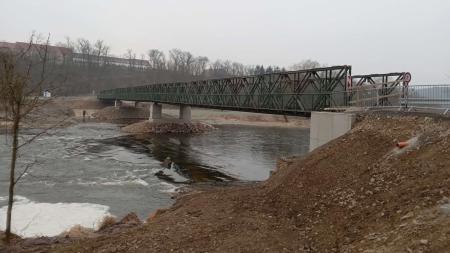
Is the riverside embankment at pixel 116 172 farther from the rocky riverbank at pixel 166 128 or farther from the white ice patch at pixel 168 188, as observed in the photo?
the rocky riverbank at pixel 166 128

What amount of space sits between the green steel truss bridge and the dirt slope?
6714 mm

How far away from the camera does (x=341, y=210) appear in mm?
10992

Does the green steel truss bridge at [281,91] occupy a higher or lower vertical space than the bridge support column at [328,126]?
higher

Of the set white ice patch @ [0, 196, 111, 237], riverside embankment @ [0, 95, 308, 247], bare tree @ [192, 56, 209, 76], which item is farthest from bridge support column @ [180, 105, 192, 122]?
bare tree @ [192, 56, 209, 76]

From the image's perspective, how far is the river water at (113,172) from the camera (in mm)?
19047

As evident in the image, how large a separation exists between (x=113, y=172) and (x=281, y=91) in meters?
12.8

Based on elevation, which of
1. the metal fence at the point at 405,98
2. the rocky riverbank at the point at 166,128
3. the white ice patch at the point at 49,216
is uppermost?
the metal fence at the point at 405,98

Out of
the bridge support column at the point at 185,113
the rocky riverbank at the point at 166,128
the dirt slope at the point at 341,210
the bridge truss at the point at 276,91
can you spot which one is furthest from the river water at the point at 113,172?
the bridge support column at the point at 185,113

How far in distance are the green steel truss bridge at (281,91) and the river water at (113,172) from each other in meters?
4.82

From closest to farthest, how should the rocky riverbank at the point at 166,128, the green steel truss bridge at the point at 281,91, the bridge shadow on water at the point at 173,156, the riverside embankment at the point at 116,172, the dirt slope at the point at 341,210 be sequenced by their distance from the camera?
the dirt slope at the point at 341,210 < the riverside embankment at the point at 116,172 < the green steel truss bridge at the point at 281,91 < the bridge shadow on water at the point at 173,156 < the rocky riverbank at the point at 166,128

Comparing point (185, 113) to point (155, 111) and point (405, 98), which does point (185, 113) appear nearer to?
point (155, 111)

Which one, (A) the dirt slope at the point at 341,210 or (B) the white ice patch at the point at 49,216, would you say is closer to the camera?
(A) the dirt slope at the point at 341,210

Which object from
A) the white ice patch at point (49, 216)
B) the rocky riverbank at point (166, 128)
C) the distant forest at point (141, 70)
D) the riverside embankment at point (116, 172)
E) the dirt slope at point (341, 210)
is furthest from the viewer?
the distant forest at point (141, 70)

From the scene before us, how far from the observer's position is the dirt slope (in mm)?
8758
